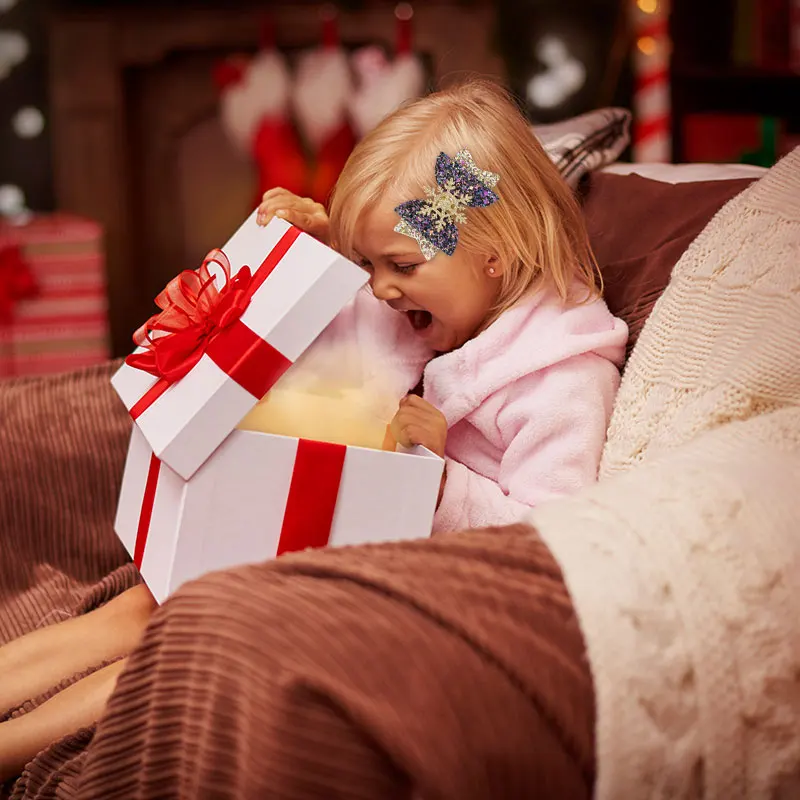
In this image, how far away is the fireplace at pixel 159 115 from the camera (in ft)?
11.5

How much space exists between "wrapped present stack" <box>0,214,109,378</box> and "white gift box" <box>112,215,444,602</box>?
2.21m

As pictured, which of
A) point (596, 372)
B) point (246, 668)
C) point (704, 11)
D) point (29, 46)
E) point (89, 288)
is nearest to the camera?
point (246, 668)

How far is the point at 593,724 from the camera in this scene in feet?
1.95

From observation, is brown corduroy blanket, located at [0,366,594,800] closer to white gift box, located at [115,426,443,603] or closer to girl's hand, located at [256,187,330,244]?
white gift box, located at [115,426,443,603]

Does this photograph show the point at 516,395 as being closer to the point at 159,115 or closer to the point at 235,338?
the point at 235,338

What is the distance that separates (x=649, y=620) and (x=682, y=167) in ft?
2.73

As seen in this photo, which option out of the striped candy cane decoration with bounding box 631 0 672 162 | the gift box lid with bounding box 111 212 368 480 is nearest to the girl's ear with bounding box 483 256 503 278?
the gift box lid with bounding box 111 212 368 480

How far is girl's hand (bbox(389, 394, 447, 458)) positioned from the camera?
939 millimetres

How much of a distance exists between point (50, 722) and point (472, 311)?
0.59 meters

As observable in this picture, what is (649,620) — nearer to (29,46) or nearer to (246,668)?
(246,668)

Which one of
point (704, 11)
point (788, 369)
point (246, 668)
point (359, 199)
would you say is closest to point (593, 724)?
point (246, 668)

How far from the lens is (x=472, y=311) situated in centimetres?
108

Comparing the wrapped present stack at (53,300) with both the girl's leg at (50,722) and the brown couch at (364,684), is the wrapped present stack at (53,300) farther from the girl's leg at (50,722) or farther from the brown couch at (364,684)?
the brown couch at (364,684)

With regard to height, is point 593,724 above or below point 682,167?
below
